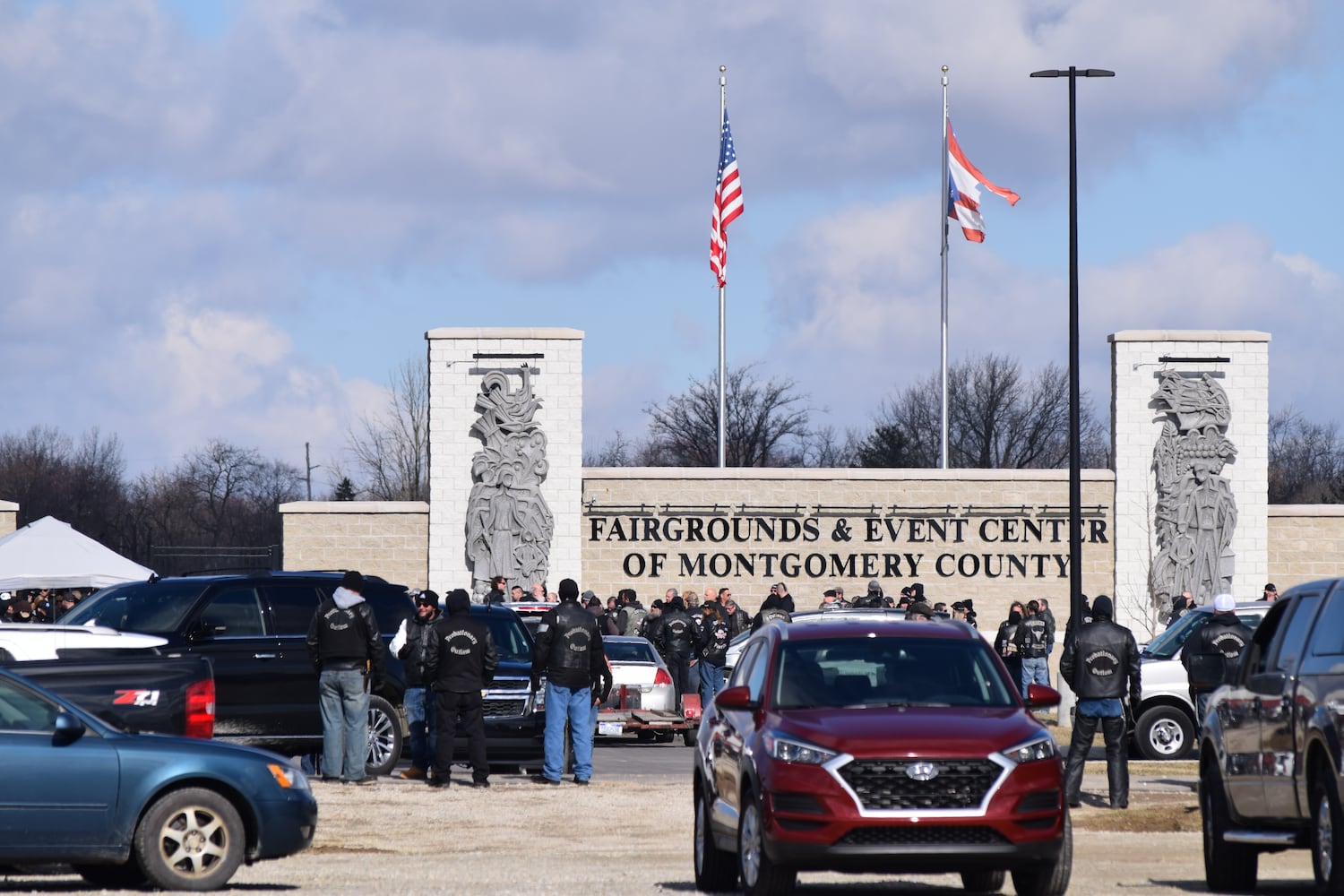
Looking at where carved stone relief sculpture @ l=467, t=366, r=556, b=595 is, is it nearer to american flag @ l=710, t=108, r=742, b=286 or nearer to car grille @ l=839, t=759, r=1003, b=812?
american flag @ l=710, t=108, r=742, b=286

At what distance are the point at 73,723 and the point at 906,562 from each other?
86.4ft

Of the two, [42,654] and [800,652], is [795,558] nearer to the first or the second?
[42,654]

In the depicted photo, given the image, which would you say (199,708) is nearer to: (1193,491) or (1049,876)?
(1049,876)

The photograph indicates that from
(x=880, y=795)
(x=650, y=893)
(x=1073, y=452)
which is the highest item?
A: (x=1073, y=452)

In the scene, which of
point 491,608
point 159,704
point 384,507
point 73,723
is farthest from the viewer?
point 384,507

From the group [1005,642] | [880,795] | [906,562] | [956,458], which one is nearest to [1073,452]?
[1005,642]

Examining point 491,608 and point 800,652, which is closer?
point 800,652

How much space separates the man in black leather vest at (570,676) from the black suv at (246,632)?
1.71 m

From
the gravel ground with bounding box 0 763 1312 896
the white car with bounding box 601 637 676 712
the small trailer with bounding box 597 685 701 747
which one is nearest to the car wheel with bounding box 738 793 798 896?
the gravel ground with bounding box 0 763 1312 896

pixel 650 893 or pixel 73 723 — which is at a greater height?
pixel 73 723

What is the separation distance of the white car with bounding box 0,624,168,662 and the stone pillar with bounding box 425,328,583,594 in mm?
18703

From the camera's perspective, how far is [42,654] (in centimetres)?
1630

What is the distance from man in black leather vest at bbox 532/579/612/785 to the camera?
59.3ft

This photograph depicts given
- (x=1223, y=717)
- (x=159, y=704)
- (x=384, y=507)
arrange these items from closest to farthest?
(x=1223, y=717) < (x=159, y=704) < (x=384, y=507)
